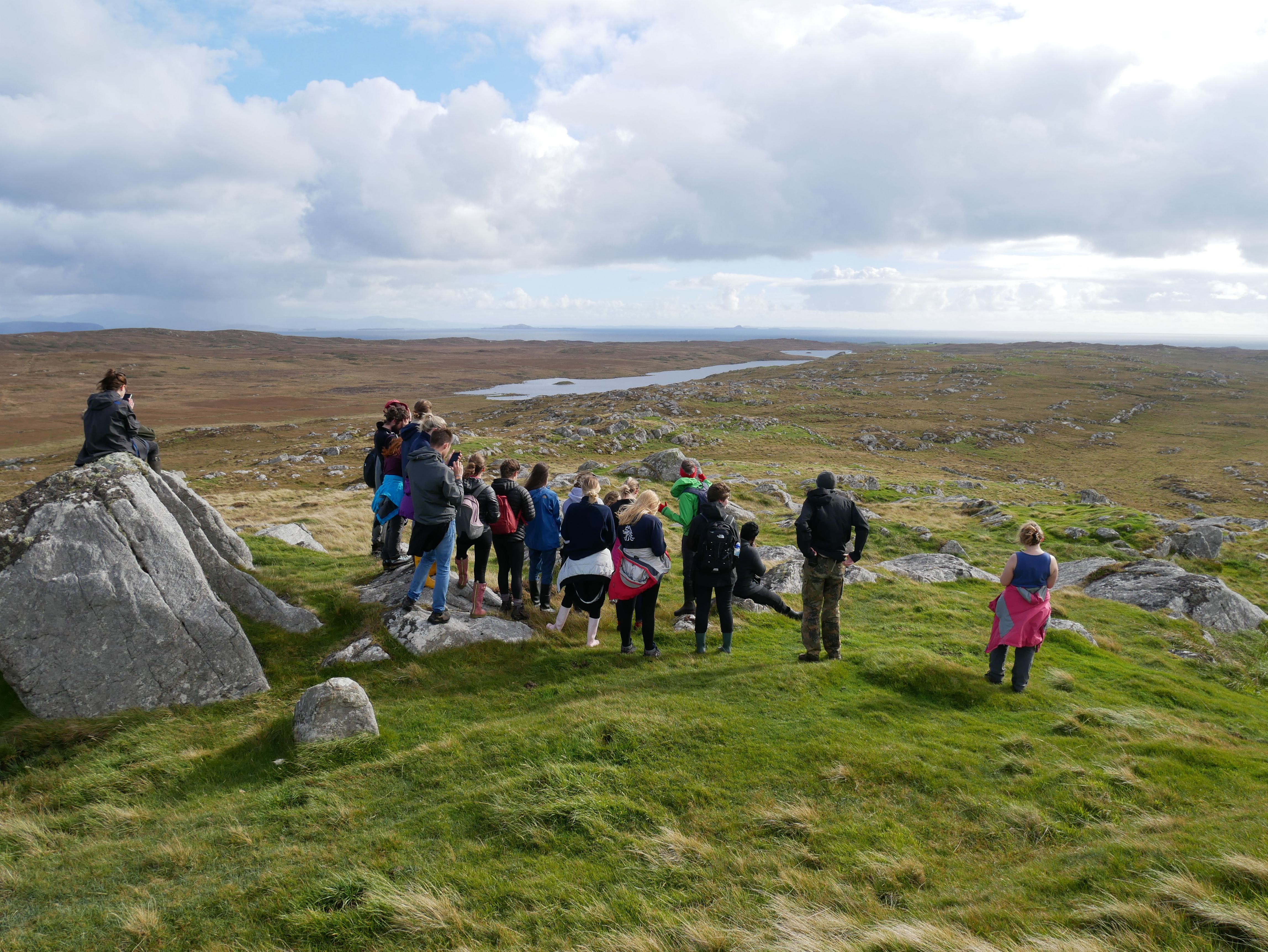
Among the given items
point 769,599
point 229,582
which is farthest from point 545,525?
point 229,582

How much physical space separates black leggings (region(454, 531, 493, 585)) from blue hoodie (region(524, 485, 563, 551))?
840 mm

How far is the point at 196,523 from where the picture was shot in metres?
12.2

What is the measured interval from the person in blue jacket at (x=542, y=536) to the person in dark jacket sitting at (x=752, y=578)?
162 inches

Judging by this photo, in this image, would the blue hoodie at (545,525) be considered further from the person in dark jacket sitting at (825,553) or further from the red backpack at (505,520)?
the person in dark jacket sitting at (825,553)

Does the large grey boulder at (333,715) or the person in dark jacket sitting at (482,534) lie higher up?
the person in dark jacket sitting at (482,534)

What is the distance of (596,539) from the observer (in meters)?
11.7

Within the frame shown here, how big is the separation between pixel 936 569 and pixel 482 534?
15674 millimetres

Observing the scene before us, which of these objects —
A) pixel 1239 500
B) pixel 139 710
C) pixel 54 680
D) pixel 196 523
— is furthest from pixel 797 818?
pixel 1239 500

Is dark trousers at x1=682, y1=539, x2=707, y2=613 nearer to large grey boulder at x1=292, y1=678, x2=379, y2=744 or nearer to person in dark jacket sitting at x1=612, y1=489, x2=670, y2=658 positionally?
person in dark jacket sitting at x1=612, y1=489, x2=670, y2=658

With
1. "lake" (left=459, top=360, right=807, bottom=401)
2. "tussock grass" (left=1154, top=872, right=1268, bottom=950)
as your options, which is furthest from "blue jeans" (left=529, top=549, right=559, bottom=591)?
"lake" (left=459, top=360, right=807, bottom=401)

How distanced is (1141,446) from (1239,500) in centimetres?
2911

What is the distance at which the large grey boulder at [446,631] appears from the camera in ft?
38.8

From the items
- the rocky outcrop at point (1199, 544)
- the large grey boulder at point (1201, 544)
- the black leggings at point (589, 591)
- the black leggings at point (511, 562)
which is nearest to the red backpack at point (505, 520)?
the black leggings at point (511, 562)

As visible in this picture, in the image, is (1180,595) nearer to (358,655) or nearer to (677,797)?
(677,797)
